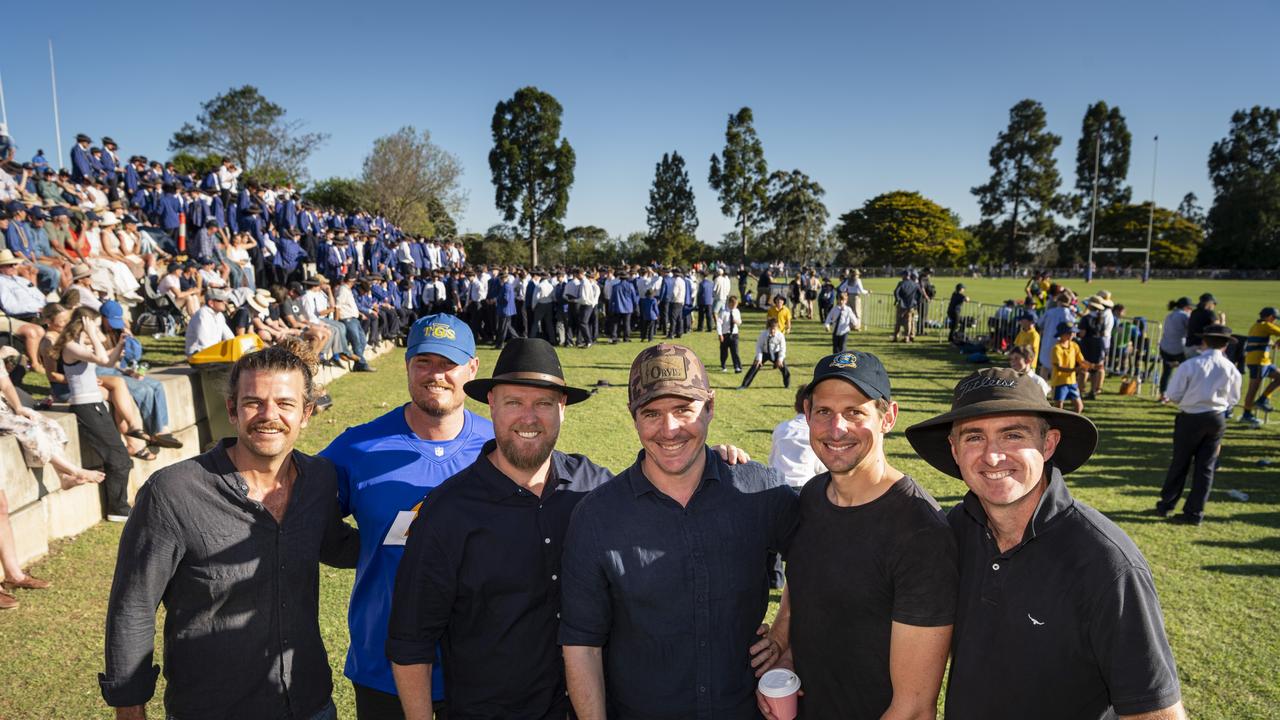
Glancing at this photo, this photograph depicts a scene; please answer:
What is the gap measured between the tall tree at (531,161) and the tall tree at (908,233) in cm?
3986

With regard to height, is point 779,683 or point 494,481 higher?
point 494,481

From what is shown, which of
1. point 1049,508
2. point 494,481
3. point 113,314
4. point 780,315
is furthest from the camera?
point 780,315

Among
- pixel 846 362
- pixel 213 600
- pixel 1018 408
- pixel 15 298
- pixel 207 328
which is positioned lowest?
pixel 213 600

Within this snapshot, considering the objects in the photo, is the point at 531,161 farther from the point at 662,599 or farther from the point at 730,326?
the point at 662,599

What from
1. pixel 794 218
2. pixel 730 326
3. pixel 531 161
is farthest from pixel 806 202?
pixel 730 326

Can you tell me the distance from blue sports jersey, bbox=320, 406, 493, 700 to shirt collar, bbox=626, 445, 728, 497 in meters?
0.95

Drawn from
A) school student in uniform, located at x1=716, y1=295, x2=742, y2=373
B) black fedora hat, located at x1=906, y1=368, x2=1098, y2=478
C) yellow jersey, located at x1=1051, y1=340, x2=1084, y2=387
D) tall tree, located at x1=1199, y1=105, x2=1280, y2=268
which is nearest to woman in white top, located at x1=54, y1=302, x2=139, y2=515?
black fedora hat, located at x1=906, y1=368, x2=1098, y2=478

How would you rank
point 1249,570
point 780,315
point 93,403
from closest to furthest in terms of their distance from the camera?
point 1249,570 < point 93,403 < point 780,315

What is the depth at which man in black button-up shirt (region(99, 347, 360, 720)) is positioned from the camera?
2.16 m

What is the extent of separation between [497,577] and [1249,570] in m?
6.85

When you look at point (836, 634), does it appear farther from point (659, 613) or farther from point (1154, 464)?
point (1154, 464)

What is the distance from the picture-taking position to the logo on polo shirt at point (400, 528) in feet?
8.50

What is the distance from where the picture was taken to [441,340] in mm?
2844

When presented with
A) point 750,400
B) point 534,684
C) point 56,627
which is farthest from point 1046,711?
point 750,400
